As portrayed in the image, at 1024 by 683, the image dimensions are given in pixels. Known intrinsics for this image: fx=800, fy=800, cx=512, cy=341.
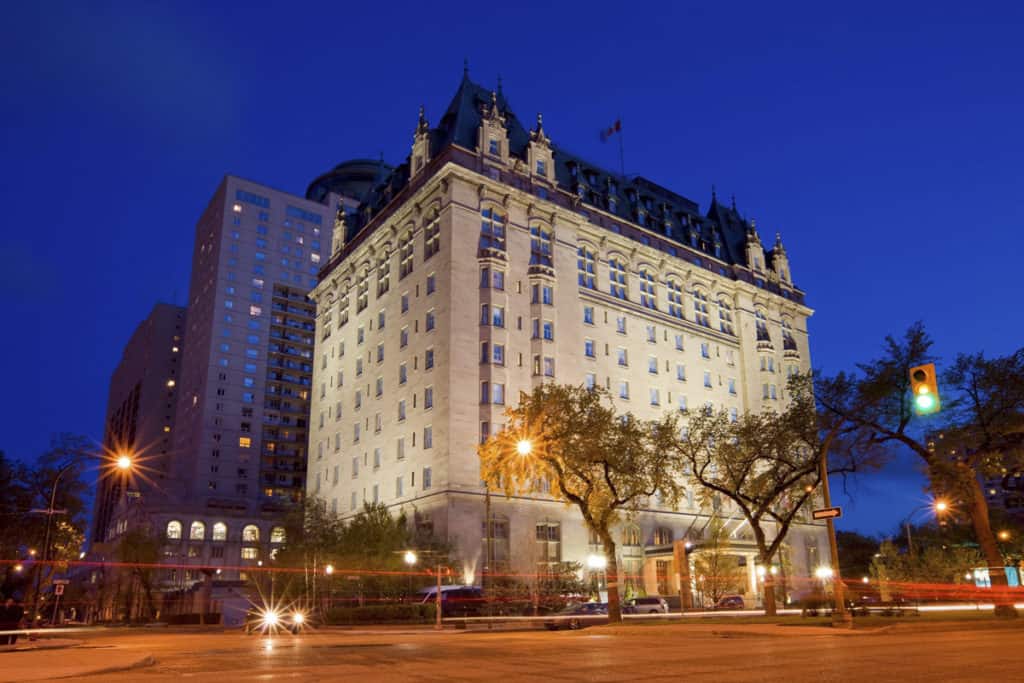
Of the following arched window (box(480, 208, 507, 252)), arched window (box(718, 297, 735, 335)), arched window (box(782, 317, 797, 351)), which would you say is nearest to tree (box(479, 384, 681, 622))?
arched window (box(480, 208, 507, 252))

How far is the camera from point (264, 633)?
40.3m

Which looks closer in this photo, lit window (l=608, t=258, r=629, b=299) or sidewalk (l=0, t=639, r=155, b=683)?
sidewalk (l=0, t=639, r=155, b=683)

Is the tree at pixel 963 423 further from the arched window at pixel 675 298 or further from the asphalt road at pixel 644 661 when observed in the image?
the arched window at pixel 675 298

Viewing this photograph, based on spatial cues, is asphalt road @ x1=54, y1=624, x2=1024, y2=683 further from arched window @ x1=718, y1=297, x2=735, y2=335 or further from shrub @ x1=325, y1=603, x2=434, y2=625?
arched window @ x1=718, y1=297, x2=735, y2=335

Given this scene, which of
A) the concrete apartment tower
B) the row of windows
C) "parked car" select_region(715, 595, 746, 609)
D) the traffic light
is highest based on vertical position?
the concrete apartment tower

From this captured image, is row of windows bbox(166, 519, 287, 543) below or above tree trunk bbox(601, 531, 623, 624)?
above

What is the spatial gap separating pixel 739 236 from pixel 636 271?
28052 mm

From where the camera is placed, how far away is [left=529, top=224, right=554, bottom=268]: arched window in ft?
253

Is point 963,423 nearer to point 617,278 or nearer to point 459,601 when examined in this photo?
point 459,601

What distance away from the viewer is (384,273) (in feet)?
274

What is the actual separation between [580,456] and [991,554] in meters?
18.6

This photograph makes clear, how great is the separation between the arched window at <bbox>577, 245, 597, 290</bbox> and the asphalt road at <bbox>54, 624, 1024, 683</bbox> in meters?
58.0

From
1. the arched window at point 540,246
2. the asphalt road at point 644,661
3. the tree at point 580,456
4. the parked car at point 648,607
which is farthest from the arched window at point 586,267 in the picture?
the asphalt road at point 644,661

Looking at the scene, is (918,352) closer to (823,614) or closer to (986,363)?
(986,363)
